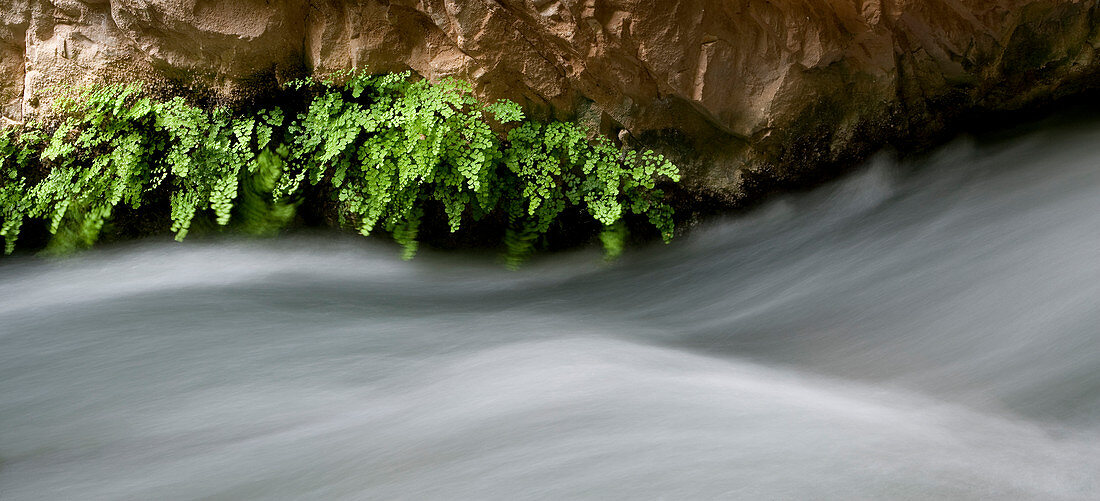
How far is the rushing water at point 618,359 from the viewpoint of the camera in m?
2.91

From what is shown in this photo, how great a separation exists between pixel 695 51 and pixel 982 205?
6.37ft

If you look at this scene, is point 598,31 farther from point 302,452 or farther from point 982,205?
point 302,452

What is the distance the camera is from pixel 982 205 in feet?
15.8

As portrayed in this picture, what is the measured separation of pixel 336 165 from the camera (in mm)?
5422

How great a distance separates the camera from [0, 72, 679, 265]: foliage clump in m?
5.17

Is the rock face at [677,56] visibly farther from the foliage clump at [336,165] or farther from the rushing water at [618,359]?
the rushing water at [618,359]

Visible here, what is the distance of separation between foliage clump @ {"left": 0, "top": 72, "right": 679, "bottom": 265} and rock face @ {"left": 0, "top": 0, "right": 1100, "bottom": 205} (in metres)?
0.22

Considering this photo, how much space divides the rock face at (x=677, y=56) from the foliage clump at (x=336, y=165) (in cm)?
22

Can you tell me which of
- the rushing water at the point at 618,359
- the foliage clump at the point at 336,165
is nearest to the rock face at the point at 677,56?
the foliage clump at the point at 336,165

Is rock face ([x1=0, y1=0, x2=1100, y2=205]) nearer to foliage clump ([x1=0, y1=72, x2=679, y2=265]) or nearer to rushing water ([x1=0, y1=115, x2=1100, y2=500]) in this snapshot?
foliage clump ([x1=0, y1=72, x2=679, y2=265])

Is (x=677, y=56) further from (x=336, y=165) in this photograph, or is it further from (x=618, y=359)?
(x=336, y=165)

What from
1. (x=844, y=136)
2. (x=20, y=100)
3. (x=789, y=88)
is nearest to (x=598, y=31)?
(x=789, y=88)

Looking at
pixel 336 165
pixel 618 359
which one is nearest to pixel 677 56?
pixel 618 359

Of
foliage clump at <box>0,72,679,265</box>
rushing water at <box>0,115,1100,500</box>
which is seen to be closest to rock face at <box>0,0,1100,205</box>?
foliage clump at <box>0,72,679,265</box>
